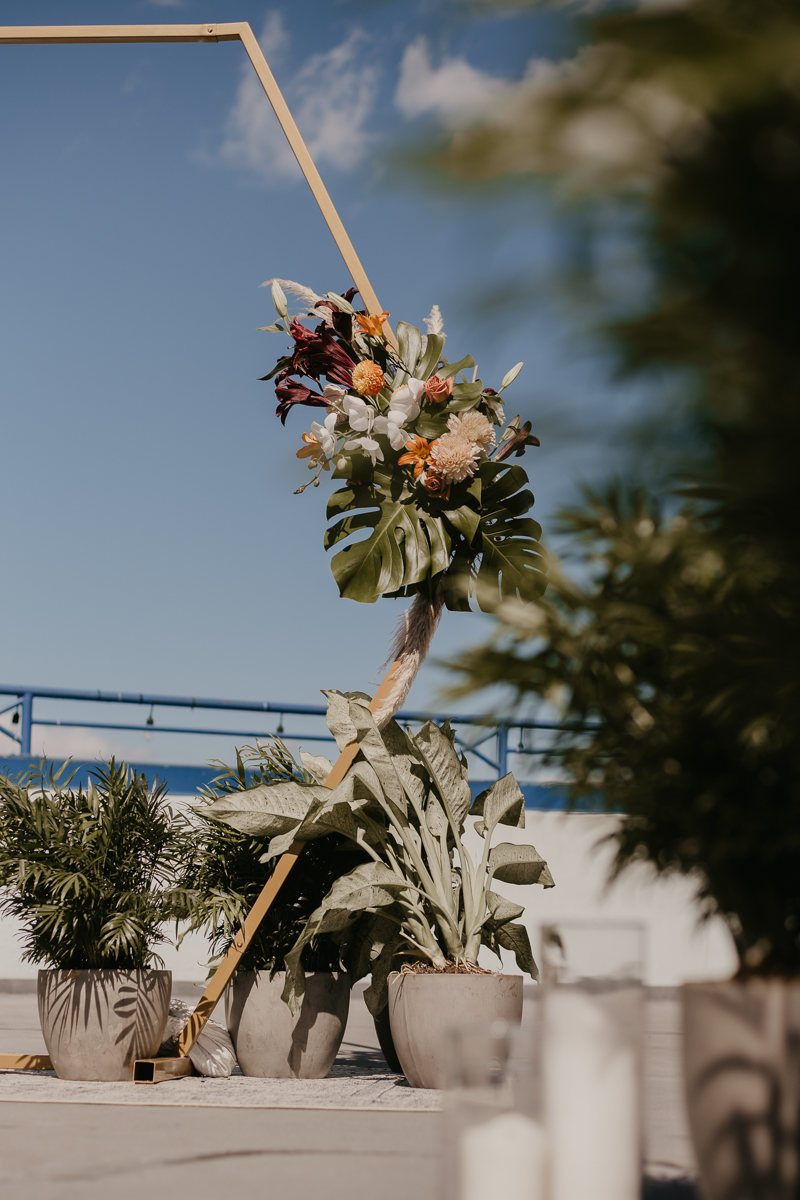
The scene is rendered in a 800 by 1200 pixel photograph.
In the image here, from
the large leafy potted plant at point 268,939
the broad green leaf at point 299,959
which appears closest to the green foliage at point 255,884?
the large leafy potted plant at point 268,939

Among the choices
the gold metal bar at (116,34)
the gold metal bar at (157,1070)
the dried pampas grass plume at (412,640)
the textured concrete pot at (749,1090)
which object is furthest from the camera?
the gold metal bar at (116,34)

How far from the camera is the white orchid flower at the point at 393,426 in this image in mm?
2838

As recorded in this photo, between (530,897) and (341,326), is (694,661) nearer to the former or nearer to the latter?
(341,326)

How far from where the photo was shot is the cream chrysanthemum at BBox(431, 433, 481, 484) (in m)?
2.79

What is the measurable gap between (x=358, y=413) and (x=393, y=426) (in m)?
0.11

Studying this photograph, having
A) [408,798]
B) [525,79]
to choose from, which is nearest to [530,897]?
[408,798]

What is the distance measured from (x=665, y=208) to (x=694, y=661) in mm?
363

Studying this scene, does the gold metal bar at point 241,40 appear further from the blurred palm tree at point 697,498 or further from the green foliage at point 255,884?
the blurred palm tree at point 697,498

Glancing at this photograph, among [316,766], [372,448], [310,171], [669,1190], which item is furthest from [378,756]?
[310,171]

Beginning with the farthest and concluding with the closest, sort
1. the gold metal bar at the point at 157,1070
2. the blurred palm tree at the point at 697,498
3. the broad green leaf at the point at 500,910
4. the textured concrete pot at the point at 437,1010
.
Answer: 1. the broad green leaf at the point at 500,910
2. the gold metal bar at the point at 157,1070
3. the textured concrete pot at the point at 437,1010
4. the blurred palm tree at the point at 697,498

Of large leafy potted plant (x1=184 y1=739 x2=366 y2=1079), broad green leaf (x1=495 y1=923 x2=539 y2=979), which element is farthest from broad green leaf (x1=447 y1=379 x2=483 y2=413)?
broad green leaf (x1=495 y1=923 x2=539 y2=979)

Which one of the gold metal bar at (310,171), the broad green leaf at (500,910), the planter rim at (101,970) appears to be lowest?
the planter rim at (101,970)

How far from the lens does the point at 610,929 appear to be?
2.81 feet

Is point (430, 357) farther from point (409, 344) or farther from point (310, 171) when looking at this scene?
point (310, 171)
